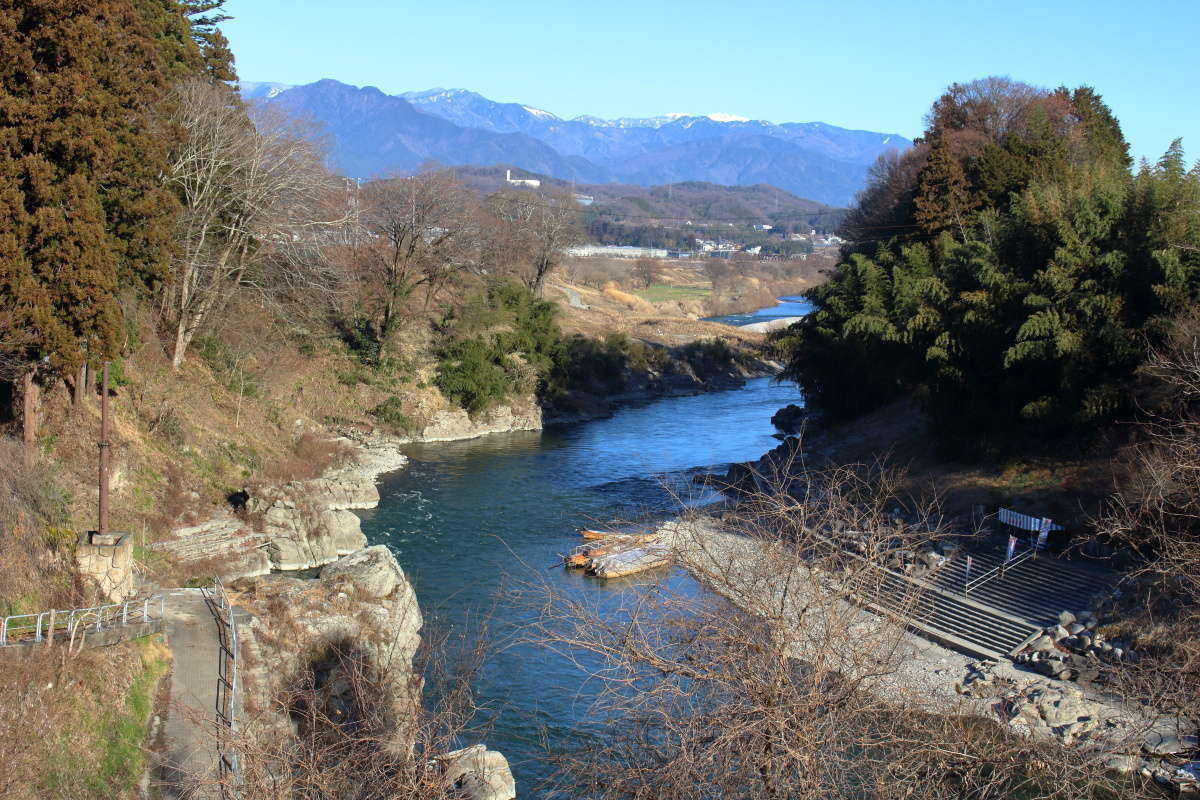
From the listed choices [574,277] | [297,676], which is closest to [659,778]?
[297,676]

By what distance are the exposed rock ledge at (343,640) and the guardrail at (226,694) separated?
45 centimetres

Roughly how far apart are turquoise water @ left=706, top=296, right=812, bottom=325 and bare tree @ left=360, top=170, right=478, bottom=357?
40435 mm

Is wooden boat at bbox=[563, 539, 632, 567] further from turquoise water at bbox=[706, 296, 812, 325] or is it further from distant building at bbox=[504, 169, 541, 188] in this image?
distant building at bbox=[504, 169, 541, 188]

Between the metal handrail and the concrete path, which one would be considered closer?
the concrete path

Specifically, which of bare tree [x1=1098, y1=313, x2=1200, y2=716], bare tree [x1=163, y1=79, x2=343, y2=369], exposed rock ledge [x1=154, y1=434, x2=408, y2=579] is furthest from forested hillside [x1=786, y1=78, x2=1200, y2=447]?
bare tree [x1=163, y1=79, x2=343, y2=369]

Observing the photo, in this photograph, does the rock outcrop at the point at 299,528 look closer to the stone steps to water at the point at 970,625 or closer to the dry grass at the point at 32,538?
the dry grass at the point at 32,538

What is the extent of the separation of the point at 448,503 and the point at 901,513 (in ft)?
38.1

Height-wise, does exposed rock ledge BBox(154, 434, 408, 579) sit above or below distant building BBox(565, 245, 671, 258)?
below

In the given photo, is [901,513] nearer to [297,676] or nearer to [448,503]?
[448,503]

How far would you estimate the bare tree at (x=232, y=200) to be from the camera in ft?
85.7

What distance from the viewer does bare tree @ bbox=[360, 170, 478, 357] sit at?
38.3 m

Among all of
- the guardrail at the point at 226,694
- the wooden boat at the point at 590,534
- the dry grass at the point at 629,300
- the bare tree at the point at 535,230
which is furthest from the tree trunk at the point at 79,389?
the dry grass at the point at 629,300

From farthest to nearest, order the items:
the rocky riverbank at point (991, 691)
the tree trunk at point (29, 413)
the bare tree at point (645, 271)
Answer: the bare tree at point (645, 271) < the tree trunk at point (29, 413) < the rocky riverbank at point (991, 691)

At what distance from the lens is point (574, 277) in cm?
8169
